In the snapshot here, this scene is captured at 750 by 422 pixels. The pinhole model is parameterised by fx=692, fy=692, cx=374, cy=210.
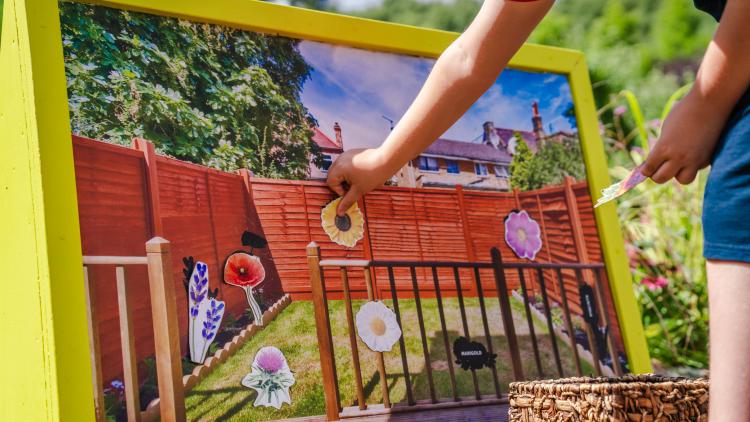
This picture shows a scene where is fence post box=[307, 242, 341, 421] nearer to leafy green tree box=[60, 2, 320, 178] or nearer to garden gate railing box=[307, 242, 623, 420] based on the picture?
garden gate railing box=[307, 242, 623, 420]

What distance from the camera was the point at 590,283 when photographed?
1842mm

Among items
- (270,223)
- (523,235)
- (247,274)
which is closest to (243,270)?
(247,274)

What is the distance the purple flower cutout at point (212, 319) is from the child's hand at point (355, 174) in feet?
1.17

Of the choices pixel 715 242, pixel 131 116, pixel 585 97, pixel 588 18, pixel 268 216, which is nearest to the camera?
pixel 715 242

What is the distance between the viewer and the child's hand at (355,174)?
4.78 feet

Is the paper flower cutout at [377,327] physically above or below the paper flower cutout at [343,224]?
below

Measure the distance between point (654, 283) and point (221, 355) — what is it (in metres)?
2.33

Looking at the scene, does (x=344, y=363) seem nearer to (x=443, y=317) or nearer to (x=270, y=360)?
(x=270, y=360)

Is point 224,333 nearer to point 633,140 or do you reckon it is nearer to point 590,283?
point 590,283

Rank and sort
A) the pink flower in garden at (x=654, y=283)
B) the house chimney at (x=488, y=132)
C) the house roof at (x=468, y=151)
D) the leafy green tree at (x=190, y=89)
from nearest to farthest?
1. the leafy green tree at (x=190, y=89)
2. the house roof at (x=468, y=151)
3. the house chimney at (x=488, y=132)
4. the pink flower in garden at (x=654, y=283)

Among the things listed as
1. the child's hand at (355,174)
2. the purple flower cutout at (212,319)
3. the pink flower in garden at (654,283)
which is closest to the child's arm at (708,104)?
the child's hand at (355,174)

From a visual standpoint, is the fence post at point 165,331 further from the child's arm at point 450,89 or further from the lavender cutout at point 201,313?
the child's arm at point 450,89

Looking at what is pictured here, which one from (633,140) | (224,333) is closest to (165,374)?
(224,333)

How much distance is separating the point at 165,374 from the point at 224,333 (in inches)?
5.3
